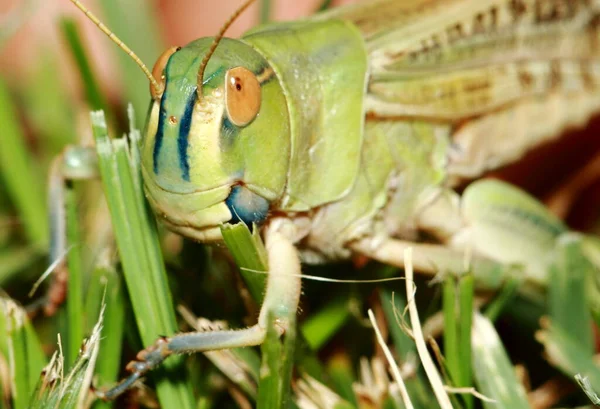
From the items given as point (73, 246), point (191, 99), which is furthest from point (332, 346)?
point (191, 99)

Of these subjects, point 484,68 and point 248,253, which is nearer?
point 248,253

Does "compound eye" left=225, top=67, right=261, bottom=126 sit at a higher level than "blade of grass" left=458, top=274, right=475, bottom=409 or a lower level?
higher

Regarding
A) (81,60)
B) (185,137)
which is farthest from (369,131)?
(81,60)

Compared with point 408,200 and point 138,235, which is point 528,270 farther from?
point 138,235

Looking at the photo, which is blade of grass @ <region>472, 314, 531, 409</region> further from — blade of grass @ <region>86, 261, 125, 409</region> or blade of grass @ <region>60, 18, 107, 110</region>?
blade of grass @ <region>60, 18, 107, 110</region>

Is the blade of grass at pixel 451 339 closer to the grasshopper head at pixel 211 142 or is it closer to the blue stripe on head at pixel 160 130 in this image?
the grasshopper head at pixel 211 142

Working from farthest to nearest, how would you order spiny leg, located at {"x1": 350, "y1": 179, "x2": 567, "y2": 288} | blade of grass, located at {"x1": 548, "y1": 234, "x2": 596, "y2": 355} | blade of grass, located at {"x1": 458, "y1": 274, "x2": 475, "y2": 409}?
spiny leg, located at {"x1": 350, "y1": 179, "x2": 567, "y2": 288}, blade of grass, located at {"x1": 548, "y1": 234, "x2": 596, "y2": 355}, blade of grass, located at {"x1": 458, "y1": 274, "x2": 475, "y2": 409}

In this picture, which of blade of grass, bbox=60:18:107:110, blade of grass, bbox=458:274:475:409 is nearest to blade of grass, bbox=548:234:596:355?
blade of grass, bbox=458:274:475:409

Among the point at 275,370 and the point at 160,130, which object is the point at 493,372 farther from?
the point at 160,130

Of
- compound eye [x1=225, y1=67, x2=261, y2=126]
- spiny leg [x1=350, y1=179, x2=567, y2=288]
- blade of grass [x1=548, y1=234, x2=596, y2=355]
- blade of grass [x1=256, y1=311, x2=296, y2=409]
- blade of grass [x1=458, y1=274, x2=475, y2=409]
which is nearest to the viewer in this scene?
blade of grass [x1=256, y1=311, x2=296, y2=409]
